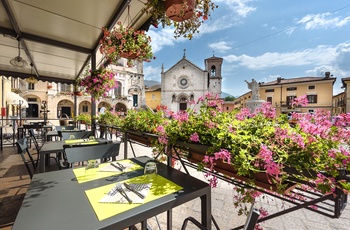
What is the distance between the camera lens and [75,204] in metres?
0.94

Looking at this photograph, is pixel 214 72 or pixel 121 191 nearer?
pixel 121 191

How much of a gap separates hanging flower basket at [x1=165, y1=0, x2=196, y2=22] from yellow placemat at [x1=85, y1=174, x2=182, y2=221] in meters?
1.41

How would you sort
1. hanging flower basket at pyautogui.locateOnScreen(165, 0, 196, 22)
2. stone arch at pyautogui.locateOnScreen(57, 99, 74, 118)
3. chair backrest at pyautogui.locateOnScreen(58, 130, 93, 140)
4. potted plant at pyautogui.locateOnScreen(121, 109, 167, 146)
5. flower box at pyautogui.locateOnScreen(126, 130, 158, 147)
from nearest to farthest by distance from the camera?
1. hanging flower basket at pyautogui.locateOnScreen(165, 0, 196, 22)
2. flower box at pyautogui.locateOnScreen(126, 130, 158, 147)
3. potted plant at pyautogui.locateOnScreen(121, 109, 167, 146)
4. chair backrest at pyautogui.locateOnScreen(58, 130, 93, 140)
5. stone arch at pyautogui.locateOnScreen(57, 99, 74, 118)

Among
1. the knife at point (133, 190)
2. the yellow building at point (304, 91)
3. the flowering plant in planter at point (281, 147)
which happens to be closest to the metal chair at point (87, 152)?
the knife at point (133, 190)

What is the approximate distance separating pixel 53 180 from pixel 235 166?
132 centimetres

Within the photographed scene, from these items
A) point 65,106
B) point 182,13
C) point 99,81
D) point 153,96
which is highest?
point 153,96

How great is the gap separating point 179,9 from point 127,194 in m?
1.53

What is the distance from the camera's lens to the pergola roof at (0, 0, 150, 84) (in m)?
2.51

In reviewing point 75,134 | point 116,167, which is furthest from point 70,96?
point 116,167

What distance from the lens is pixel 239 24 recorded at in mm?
15492

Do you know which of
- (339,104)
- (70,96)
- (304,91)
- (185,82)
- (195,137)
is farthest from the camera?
(185,82)

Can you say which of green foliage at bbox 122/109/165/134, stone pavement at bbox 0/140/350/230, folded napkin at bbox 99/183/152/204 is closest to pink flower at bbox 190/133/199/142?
folded napkin at bbox 99/183/152/204

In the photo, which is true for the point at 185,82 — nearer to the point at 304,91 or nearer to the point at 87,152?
the point at 304,91

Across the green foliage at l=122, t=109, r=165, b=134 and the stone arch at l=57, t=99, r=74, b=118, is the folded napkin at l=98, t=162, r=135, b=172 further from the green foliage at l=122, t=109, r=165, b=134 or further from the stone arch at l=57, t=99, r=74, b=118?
the stone arch at l=57, t=99, r=74, b=118
